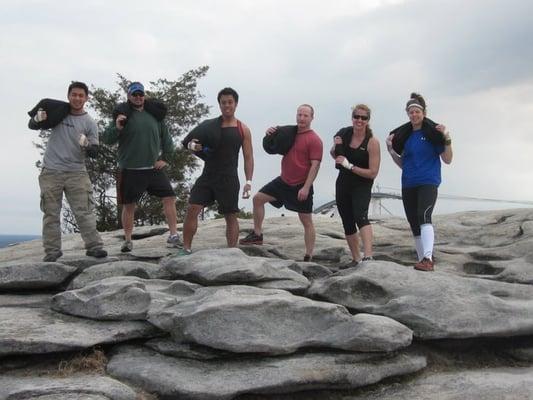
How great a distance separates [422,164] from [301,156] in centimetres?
209

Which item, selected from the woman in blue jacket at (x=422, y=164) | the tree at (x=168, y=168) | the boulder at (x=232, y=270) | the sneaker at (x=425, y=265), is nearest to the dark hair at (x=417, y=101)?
the woman in blue jacket at (x=422, y=164)

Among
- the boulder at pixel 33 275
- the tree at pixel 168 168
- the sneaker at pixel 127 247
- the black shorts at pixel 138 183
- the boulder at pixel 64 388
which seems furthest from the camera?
the tree at pixel 168 168

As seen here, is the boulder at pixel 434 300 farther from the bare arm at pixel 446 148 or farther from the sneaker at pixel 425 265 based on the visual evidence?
the bare arm at pixel 446 148

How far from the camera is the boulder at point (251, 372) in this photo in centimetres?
625

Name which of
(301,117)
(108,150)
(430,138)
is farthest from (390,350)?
(108,150)

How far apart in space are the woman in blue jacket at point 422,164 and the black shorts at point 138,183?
424 cm

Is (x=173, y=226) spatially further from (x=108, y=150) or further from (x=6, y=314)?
(x=108, y=150)

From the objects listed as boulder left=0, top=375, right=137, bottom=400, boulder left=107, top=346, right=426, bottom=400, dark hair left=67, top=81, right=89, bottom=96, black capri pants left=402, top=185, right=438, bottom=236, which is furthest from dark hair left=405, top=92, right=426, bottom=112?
boulder left=0, top=375, right=137, bottom=400

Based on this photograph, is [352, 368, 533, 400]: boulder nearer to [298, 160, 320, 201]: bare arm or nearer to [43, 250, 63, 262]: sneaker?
[298, 160, 320, 201]: bare arm

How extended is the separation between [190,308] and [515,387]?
388 cm

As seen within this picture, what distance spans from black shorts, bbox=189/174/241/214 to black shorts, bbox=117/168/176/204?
2.55 feet

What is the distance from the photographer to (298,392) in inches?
259

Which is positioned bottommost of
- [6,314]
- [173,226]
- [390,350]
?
[390,350]

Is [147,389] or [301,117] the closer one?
[147,389]
